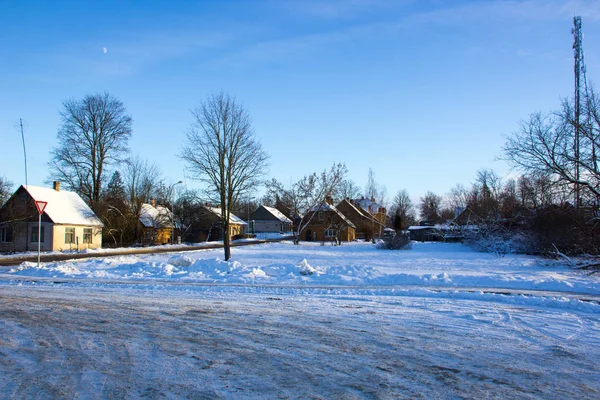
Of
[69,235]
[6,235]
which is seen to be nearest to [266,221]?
[69,235]

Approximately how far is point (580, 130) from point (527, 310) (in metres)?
11.6

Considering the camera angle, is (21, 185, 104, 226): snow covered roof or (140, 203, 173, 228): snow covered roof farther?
(140, 203, 173, 228): snow covered roof

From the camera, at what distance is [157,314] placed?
10062mm

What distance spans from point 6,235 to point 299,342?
43.3m

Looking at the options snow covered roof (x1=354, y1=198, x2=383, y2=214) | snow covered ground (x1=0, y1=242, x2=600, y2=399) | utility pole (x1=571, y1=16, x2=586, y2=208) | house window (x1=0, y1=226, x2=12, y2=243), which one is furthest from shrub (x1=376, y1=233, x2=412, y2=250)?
snow covered roof (x1=354, y1=198, x2=383, y2=214)

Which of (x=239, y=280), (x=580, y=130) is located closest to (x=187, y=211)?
(x=239, y=280)

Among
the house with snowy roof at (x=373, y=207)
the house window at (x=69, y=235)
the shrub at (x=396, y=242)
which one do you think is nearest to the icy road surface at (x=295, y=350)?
the shrub at (x=396, y=242)

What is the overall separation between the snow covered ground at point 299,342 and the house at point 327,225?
5540cm

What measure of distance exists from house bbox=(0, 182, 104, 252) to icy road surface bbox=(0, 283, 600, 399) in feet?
110

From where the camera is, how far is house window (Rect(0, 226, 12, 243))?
41.4 meters

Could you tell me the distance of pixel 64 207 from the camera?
45.0 metres

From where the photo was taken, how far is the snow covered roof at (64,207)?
42.7 meters

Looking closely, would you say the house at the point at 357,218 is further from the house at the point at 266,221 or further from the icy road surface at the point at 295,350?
the icy road surface at the point at 295,350

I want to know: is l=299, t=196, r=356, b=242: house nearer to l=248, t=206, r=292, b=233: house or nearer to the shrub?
l=248, t=206, r=292, b=233: house
